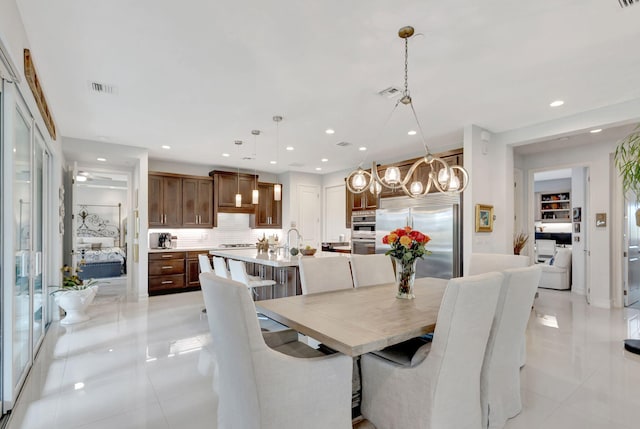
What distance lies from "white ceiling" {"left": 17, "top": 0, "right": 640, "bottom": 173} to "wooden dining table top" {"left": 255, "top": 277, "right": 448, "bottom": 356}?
191 cm

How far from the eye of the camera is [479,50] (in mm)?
2609

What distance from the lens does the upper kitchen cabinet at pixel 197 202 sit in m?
6.75

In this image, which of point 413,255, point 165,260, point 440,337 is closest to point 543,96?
point 413,255

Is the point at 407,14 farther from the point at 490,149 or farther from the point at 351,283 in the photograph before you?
the point at 490,149

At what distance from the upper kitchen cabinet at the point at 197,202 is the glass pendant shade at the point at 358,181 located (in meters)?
4.61

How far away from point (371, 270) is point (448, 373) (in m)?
1.53

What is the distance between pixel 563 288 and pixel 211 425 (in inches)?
270

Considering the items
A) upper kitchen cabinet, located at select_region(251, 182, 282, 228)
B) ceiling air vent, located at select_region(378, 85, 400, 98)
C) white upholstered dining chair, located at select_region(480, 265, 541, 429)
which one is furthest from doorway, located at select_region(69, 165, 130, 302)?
white upholstered dining chair, located at select_region(480, 265, 541, 429)

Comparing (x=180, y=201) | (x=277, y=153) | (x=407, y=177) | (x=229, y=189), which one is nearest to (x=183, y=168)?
(x=180, y=201)

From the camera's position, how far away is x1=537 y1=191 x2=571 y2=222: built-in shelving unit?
9.50m

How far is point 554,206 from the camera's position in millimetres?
9758

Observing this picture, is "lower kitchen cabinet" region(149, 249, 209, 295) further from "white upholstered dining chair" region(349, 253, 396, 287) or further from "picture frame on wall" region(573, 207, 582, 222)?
"picture frame on wall" region(573, 207, 582, 222)

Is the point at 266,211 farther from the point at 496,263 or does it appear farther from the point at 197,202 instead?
the point at 496,263

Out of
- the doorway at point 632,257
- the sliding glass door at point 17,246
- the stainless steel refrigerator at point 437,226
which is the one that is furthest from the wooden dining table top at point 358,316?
the doorway at point 632,257
